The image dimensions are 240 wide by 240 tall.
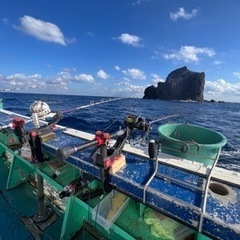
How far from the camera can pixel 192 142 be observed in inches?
150

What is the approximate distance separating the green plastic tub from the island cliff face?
116 meters

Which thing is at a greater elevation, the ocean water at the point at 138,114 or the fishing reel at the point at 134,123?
the fishing reel at the point at 134,123

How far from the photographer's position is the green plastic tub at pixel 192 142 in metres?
3.75

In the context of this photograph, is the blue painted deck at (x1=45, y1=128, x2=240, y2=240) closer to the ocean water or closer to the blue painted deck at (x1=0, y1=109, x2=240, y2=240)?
the blue painted deck at (x1=0, y1=109, x2=240, y2=240)

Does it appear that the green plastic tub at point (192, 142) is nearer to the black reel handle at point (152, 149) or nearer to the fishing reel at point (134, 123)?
the black reel handle at point (152, 149)

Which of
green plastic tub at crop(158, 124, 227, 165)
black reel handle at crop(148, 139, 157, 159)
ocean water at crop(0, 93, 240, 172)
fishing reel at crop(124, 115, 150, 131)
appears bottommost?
ocean water at crop(0, 93, 240, 172)

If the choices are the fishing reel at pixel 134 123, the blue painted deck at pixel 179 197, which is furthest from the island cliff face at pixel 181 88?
the blue painted deck at pixel 179 197

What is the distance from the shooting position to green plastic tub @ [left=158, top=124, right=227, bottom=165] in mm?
3754

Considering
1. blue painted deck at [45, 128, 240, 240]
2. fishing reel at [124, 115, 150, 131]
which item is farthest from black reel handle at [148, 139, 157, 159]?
fishing reel at [124, 115, 150, 131]

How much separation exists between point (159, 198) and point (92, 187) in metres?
1.62

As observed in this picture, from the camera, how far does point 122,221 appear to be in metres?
2.68

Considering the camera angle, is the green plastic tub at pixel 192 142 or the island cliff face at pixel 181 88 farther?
the island cliff face at pixel 181 88

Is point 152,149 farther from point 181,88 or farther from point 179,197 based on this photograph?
point 181,88

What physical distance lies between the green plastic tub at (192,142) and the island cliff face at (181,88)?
4562 inches
